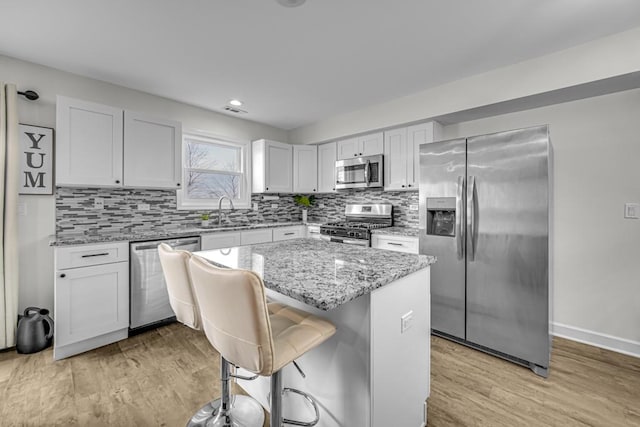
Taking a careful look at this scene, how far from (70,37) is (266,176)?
2.45 metres

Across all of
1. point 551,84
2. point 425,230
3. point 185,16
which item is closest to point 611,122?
point 551,84

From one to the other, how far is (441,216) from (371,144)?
5.20 feet

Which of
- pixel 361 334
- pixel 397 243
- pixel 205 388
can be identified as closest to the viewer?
pixel 361 334

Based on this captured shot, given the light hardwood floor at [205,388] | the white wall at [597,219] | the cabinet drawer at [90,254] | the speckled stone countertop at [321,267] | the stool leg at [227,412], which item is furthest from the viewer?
the white wall at [597,219]

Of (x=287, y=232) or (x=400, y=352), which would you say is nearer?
(x=400, y=352)

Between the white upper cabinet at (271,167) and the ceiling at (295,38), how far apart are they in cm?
121

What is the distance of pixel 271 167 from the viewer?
4.30 metres

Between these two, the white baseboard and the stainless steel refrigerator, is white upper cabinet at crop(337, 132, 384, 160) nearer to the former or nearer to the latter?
the stainless steel refrigerator

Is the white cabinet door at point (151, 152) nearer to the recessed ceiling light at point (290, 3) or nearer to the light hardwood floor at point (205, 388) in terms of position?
the light hardwood floor at point (205, 388)

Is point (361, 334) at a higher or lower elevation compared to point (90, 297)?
higher

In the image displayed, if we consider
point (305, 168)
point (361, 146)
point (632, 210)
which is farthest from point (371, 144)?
point (632, 210)

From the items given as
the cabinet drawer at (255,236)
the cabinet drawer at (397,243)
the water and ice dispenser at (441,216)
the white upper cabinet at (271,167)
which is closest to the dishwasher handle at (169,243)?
the cabinet drawer at (255,236)

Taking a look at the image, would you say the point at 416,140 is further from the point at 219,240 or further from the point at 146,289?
the point at 146,289

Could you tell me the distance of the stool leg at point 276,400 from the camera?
122cm
